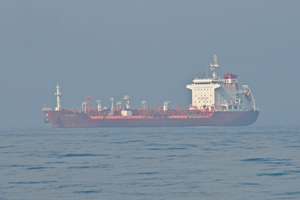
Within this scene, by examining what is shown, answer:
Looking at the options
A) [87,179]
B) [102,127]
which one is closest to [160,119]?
[102,127]

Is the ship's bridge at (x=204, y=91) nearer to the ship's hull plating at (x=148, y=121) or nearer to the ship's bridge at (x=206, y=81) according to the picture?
the ship's bridge at (x=206, y=81)

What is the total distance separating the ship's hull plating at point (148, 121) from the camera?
81.8 meters

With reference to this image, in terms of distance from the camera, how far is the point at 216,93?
85375mm

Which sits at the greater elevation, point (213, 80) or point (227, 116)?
point (213, 80)

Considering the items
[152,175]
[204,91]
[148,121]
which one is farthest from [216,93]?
[152,175]

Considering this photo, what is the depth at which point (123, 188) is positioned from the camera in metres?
19.9

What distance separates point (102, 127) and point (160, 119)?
1247cm

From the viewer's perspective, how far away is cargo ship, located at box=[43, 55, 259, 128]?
82375 mm

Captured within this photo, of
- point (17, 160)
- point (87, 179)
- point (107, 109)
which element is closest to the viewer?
point (87, 179)

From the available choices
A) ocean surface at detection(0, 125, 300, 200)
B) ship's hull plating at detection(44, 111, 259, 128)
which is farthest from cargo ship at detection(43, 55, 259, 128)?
ocean surface at detection(0, 125, 300, 200)

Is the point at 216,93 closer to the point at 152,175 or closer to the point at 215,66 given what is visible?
the point at 215,66

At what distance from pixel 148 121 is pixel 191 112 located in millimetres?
9074

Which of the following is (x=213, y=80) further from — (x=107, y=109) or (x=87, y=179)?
(x=87, y=179)

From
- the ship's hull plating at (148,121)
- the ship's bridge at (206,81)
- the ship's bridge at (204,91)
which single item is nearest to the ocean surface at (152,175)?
the ship's hull plating at (148,121)
